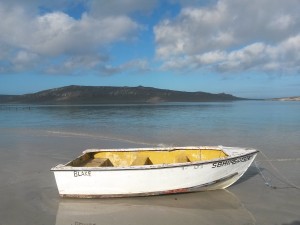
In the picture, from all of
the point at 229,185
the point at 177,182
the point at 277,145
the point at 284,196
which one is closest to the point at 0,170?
the point at 177,182

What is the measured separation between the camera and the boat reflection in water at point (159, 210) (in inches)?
360

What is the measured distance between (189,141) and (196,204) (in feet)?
40.9

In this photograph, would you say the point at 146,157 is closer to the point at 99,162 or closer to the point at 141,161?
the point at 141,161

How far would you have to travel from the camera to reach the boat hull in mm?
10242

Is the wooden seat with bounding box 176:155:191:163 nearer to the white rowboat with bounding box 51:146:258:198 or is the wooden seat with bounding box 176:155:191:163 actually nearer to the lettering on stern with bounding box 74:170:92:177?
the white rowboat with bounding box 51:146:258:198

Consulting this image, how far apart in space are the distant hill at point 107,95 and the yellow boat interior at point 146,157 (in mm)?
152378

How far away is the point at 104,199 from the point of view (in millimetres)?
10602

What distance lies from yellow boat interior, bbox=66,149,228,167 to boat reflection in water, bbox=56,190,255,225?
1.57 metres

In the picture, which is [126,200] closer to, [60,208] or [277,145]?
[60,208]

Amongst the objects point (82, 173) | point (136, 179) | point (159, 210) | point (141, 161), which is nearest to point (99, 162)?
point (141, 161)

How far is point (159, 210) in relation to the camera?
388 inches

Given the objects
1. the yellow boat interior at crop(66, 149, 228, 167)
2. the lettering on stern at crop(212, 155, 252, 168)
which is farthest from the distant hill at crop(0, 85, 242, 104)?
the lettering on stern at crop(212, 155, 252, 168)

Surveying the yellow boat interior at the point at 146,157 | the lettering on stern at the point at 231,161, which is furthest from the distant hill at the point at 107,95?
the lettering on stern at the point at 231,161

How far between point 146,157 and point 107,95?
16493cm
